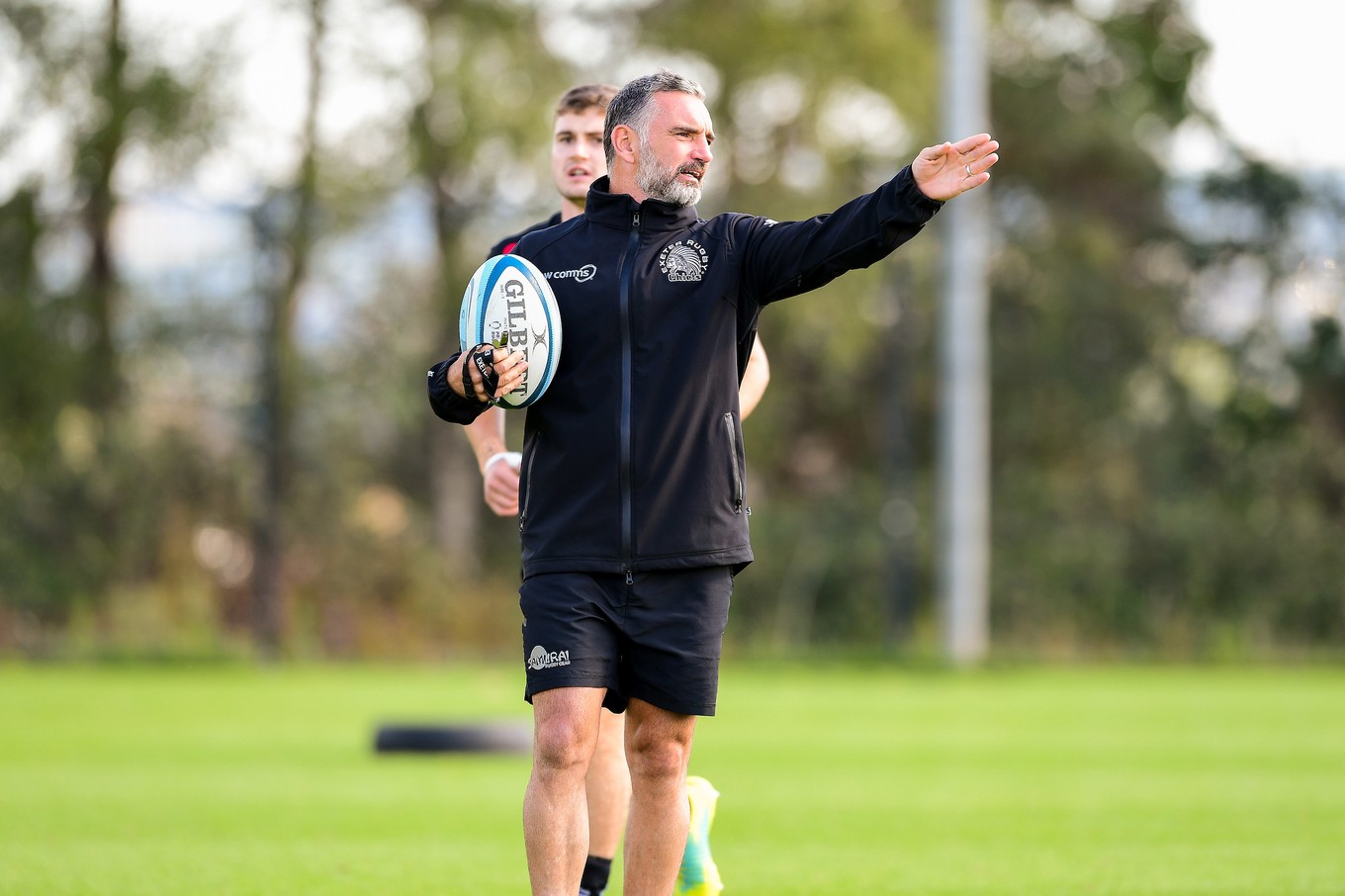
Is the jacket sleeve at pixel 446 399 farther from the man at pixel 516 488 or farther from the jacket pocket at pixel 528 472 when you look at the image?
the man at pixel 516 488

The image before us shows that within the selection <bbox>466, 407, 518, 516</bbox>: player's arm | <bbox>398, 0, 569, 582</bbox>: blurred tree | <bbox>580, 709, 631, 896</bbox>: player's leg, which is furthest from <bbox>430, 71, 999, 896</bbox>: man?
<bbox>398, 0, 569, 582</bbox>: blurred tree

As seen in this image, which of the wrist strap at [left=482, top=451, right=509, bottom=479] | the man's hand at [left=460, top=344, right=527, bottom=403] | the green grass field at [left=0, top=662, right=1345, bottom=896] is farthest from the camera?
A: the green grass field at [left=0, top=662, right=1345, bottom=896]

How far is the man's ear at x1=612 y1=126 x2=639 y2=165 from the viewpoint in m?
4.59

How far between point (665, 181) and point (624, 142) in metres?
0.17

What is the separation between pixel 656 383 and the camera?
444cm

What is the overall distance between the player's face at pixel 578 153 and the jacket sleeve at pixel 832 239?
1.43m

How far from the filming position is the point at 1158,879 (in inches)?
247

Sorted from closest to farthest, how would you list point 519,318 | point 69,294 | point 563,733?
point 563,733
point 519,318
point 69,294

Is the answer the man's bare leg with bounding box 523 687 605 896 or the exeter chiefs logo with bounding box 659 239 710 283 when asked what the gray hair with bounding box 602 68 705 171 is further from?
the man's bare leg with bounding box 523 687 605 896

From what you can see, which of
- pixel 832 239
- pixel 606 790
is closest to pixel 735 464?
pixel 832 239

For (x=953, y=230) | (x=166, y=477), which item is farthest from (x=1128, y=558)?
(x=166, y=477)

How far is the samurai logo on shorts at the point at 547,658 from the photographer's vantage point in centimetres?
435

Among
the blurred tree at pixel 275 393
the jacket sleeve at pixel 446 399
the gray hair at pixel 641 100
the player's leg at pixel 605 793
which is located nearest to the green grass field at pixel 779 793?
the player's leg at pixel 605 793

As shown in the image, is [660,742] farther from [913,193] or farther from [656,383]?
[913,193]
